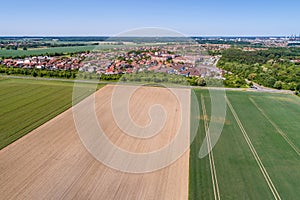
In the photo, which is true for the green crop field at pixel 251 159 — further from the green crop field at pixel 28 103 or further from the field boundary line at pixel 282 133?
the green crop field at pixel 28 103

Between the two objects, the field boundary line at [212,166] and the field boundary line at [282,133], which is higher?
the field boundary line at [212,166]

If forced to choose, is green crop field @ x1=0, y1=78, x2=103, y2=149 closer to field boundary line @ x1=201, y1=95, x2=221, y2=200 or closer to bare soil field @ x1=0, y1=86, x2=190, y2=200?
bare soil field @ x1=0, y1=86, x2=190, y2=200

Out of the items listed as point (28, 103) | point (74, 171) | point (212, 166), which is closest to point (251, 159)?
point (212, 166)

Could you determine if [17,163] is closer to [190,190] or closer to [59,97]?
[190,190]

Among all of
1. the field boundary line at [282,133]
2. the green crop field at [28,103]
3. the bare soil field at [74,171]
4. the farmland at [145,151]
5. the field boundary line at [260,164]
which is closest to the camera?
the bare soil field at [74,171]

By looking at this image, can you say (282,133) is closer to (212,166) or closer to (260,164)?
(260,164)

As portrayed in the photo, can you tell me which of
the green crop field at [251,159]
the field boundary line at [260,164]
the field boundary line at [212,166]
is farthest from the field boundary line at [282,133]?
the field boundary line at [212,166]

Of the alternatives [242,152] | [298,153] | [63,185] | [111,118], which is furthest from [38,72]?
[298,153]
